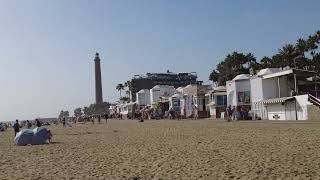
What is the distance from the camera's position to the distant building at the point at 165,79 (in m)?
178

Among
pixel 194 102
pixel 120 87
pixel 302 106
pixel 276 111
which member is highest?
pixel 120 87

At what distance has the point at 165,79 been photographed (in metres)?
190

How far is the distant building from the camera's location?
178000 millimetres

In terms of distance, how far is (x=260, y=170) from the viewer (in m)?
12.0

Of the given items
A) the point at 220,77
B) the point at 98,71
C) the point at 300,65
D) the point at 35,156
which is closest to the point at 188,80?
the point at 98,71

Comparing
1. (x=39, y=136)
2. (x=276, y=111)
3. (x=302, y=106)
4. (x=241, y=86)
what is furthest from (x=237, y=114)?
(x=39, y=136)

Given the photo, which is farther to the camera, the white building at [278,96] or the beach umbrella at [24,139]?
the white building at [278,96]

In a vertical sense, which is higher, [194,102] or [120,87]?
[120,87]

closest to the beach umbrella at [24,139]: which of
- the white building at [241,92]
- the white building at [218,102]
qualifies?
the white building at [241,92]

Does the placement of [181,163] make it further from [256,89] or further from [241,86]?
[241,86]

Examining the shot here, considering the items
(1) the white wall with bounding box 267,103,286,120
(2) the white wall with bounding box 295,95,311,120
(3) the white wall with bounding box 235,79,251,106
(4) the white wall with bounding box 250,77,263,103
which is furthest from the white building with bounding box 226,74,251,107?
(2) the white wall with bounding box 295,95,311,120

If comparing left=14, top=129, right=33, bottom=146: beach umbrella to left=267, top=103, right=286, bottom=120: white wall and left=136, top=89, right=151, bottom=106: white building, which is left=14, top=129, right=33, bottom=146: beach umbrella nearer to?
left=267, top=103, right=286, bottom=120: white wall

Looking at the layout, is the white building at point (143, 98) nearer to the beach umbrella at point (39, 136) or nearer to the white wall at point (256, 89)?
the white wall at point (256, 89)

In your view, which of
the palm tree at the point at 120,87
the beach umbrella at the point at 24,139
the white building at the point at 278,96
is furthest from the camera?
the palm tree at the point at 120,87
